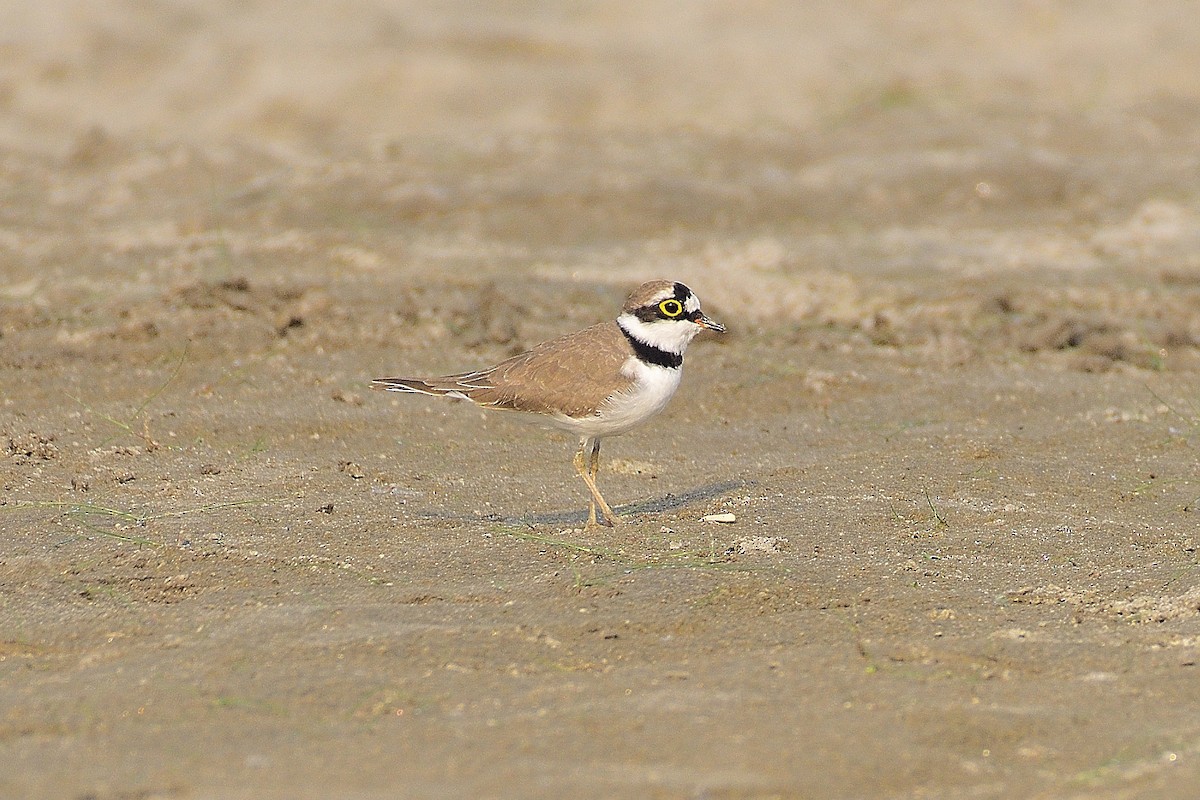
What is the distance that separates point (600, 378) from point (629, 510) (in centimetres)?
64

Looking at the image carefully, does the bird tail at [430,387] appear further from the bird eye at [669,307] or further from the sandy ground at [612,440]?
the bird eye at [669,307]

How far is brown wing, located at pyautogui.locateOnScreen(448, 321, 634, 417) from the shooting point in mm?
5738

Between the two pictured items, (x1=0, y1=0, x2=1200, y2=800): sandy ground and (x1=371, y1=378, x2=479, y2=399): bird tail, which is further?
(x1=371, y1=378, x2=479, y2=399): bird tail

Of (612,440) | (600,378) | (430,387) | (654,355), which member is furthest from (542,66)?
(600,378)

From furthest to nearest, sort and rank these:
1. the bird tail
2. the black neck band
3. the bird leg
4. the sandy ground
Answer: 1. the bird tail
2. the black neck band
3. the bird leg
4. the sandy ground

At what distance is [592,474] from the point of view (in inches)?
237

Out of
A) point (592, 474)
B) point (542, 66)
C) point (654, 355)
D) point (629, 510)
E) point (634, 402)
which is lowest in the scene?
point (629, 510)

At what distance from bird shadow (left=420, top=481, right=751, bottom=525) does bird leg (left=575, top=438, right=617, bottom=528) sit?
0.09 meters

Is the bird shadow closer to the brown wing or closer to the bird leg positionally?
the bird leg

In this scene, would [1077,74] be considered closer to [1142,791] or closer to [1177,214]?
[1177,214]

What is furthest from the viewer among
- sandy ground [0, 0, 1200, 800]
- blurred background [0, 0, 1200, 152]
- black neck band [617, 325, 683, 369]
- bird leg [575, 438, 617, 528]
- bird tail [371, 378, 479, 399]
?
blurred background [0, 0, 1200, 152]

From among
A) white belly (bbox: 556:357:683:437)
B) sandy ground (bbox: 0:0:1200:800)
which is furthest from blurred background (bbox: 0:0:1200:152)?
white belly (bbox: 556:357:683:437)

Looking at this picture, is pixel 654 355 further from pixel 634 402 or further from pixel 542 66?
pixel 542 66

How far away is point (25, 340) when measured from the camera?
7852mm
